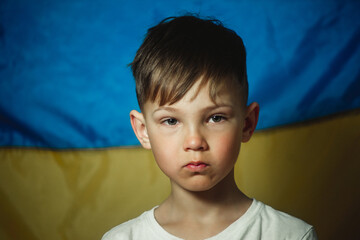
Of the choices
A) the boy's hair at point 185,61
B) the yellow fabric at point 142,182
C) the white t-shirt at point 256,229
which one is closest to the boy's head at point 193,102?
the boy's hair at point 185,61

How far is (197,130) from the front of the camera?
93 centimetres

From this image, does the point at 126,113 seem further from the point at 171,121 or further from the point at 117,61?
the point at 171,121

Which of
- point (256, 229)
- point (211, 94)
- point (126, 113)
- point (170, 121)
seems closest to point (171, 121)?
point (170, 121)

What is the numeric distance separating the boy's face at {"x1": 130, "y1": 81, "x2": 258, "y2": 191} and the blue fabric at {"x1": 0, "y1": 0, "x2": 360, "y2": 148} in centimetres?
58

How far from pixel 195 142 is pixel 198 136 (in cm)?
2

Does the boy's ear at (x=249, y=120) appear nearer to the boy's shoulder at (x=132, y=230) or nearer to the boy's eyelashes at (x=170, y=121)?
the boy's eyelashes at (x=170, y=121)

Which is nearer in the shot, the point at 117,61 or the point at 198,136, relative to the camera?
the point at 198,136

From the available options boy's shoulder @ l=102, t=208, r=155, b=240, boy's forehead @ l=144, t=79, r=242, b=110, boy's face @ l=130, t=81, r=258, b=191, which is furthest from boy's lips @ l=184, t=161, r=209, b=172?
boy's shoulder @ l=102, t=208, r=155, b=240

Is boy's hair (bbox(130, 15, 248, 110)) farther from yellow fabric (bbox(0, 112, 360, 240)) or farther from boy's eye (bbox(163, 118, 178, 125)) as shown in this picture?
yellow fabric (bbox(0, 112, 360, 240))

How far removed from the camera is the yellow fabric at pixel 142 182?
1.47 metres

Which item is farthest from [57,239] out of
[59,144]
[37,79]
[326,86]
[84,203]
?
[326,86]

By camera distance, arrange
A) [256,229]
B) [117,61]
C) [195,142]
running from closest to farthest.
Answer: [195,142] < [256,229] < [117,61]

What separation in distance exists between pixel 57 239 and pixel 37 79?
553mm

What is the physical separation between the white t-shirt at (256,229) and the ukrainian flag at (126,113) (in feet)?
1.42
